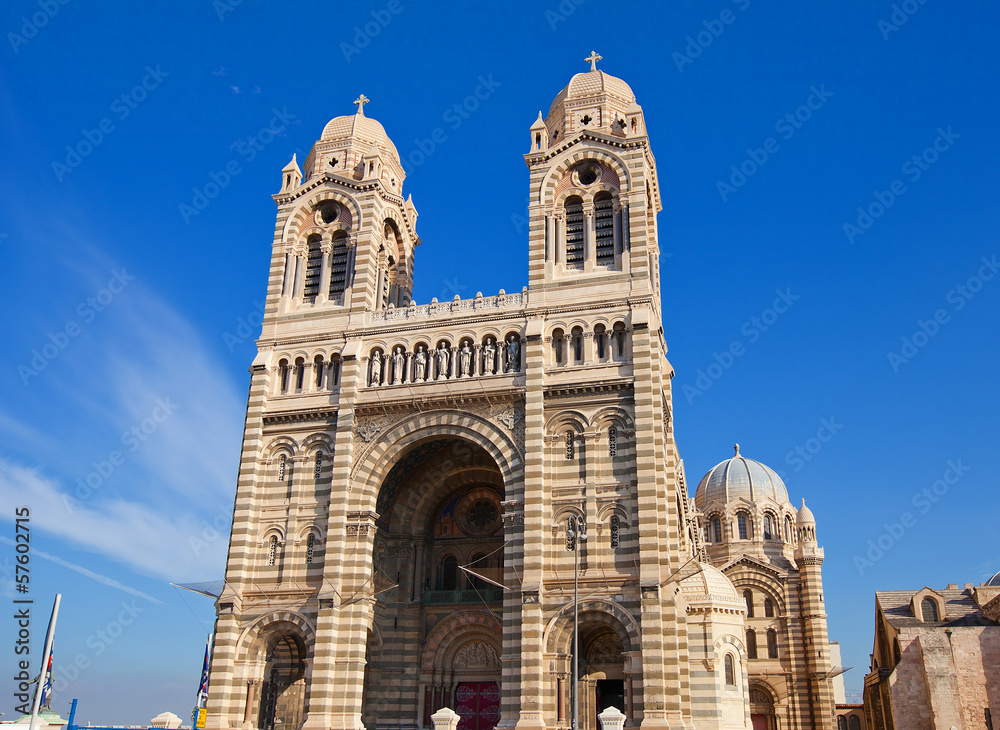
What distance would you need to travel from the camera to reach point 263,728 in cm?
3781

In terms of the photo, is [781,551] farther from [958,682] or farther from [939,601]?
[958,682]

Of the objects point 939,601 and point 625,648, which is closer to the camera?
point 625,648

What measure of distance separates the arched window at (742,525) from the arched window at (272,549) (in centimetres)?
3942

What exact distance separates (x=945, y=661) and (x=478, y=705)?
90.2 ft

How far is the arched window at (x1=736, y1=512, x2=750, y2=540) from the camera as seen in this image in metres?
66.9

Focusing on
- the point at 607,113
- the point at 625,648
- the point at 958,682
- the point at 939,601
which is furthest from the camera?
the point at 939,601

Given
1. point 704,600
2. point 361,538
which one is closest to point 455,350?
point 361,538

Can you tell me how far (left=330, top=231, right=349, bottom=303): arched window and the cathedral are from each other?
0.11 meters

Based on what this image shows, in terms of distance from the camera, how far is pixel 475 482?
42875 millimetres

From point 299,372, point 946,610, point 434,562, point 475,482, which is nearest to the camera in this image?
point 299,372

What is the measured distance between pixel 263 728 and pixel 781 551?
41.0 m

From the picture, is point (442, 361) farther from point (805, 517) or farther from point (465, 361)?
point (805, 517)

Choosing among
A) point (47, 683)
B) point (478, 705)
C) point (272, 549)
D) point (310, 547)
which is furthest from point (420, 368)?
point (47, 683)

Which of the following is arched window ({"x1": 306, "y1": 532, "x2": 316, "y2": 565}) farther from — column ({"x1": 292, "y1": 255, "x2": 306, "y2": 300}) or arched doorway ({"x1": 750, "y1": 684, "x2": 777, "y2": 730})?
arched doorway ({"x1": 750, "y1": 684, "x2": 777, "y2": 730})
